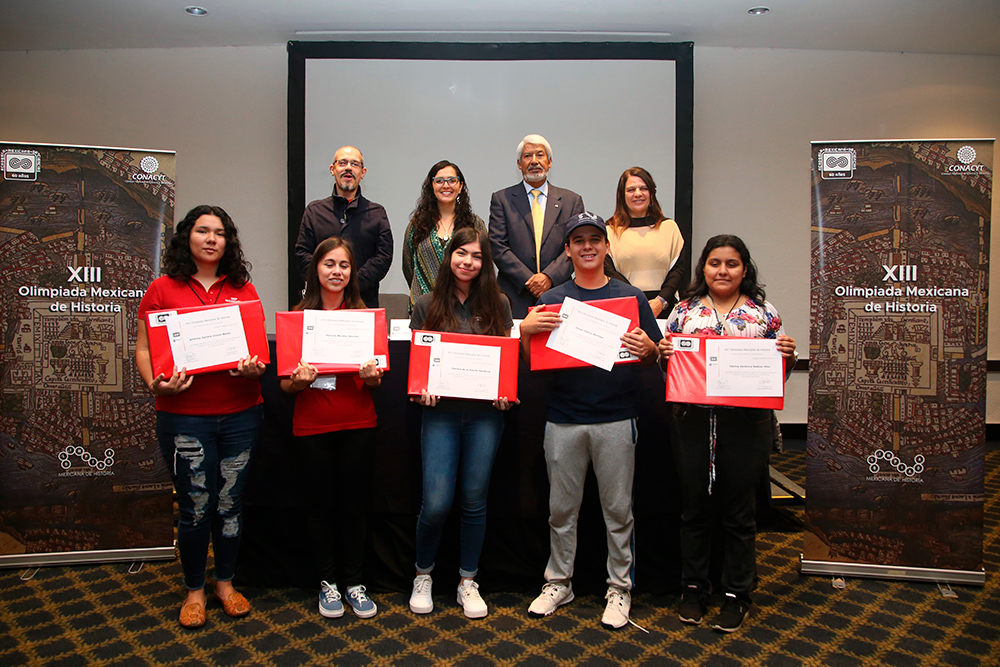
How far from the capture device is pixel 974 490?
8.92 ft

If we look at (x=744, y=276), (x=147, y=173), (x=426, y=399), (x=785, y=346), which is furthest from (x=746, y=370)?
(x=147, y=173)

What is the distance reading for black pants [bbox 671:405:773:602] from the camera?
2287 mm

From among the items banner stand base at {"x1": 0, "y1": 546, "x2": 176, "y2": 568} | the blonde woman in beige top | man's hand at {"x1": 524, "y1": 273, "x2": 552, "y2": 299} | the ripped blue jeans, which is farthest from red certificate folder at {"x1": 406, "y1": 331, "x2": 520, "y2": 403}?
banner stand base at {"x1": 0, "y1": 546, "x2": 176, "y2": 568}

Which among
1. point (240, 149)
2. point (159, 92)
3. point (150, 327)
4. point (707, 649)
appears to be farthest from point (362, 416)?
point (159, 92)

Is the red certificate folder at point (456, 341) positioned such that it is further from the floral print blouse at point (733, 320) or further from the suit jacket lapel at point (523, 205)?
the suit jacket lapel at point (523, 205)

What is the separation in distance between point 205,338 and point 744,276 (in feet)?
6.84

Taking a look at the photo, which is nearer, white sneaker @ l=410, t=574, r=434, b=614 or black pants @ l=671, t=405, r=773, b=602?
black pants @ l=671, t=405, r=773, b=602

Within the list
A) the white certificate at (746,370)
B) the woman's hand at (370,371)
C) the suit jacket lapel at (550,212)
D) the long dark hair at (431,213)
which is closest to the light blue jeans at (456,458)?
the woman's hand at (370,371)

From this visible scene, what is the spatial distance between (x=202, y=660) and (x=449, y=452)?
113 cm

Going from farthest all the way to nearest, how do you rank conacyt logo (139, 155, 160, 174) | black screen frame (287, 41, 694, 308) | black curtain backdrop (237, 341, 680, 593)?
black screen frame (287, 41, 694, 308) → conacyt logo (139, 155, 160, 174) → black curtain backdrop (237, 341, 680, 593)

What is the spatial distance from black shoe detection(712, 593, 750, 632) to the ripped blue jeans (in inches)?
76.7

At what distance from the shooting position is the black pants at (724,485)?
90.0 inches

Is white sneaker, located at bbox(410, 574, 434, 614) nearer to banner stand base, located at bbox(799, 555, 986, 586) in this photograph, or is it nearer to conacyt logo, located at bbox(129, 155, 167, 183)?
banner stand base, located at bbox(799, 555, 986, 586)

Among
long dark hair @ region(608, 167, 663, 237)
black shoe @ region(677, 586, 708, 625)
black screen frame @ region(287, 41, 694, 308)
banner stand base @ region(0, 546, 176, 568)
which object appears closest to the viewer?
black shoe @ region(677, 586, 708, 625)
